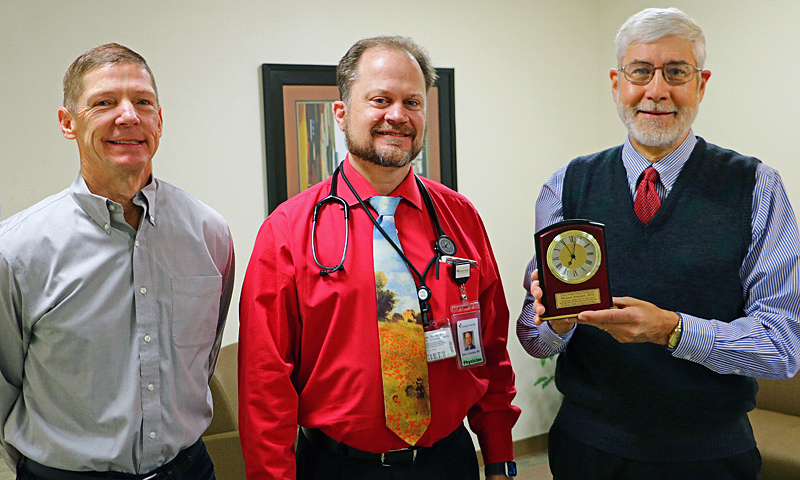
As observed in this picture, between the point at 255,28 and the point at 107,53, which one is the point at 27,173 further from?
the point at 107,53

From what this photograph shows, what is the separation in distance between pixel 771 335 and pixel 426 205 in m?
1.01

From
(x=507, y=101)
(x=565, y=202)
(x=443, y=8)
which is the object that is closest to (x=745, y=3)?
(x=507, y=101)

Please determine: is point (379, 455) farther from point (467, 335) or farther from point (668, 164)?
point (668, 164)

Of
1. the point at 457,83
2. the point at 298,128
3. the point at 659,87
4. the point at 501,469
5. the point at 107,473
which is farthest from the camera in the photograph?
the point at 457,83

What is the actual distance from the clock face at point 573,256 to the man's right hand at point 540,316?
0.07 m

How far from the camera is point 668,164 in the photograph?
189cm

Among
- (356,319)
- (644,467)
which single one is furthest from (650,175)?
(356,319)

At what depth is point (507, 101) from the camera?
4520mm

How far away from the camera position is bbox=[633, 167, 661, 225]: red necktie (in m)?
1.85

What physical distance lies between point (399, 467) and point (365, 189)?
789 millimetres

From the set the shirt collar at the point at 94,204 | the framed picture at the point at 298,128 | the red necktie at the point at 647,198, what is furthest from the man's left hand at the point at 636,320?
the framed picture at the point at 298,128

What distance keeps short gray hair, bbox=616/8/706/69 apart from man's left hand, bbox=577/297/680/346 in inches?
29.2

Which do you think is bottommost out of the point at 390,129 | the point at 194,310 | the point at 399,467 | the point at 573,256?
the point at 399,467

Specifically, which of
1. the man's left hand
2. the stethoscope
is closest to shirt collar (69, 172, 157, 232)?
the stethoscope
